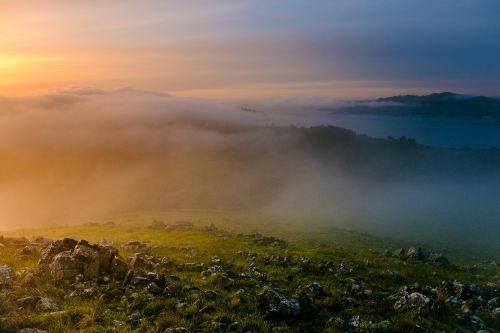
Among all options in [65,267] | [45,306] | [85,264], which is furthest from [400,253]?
[45,306]

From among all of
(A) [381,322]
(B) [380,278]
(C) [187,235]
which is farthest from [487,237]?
(A) [381,322]

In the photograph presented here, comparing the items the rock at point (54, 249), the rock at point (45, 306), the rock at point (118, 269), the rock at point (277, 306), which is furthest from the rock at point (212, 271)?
the rock at point (45, 306)

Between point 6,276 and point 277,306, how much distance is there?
14504 millimetres

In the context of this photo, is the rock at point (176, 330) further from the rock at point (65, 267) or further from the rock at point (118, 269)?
the rock at point (65, 267)

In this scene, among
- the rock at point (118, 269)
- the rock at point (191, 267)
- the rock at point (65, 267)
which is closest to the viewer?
the rock at point (65, 267)

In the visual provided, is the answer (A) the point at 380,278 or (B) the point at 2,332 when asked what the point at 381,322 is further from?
(B) the point at 2,332

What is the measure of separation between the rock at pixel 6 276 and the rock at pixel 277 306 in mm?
12559

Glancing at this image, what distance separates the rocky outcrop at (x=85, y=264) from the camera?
2336 cm

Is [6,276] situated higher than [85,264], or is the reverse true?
[85,264]

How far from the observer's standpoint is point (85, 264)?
23984mm

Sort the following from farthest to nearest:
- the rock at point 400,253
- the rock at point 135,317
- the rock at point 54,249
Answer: the rock at point 400,253 → the rock at point 54,249 → the rock at point 135,317

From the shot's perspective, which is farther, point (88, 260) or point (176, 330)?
point (88, 260)

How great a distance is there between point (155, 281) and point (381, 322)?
1184 cm

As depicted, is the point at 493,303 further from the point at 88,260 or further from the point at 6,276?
the point at 6,276
